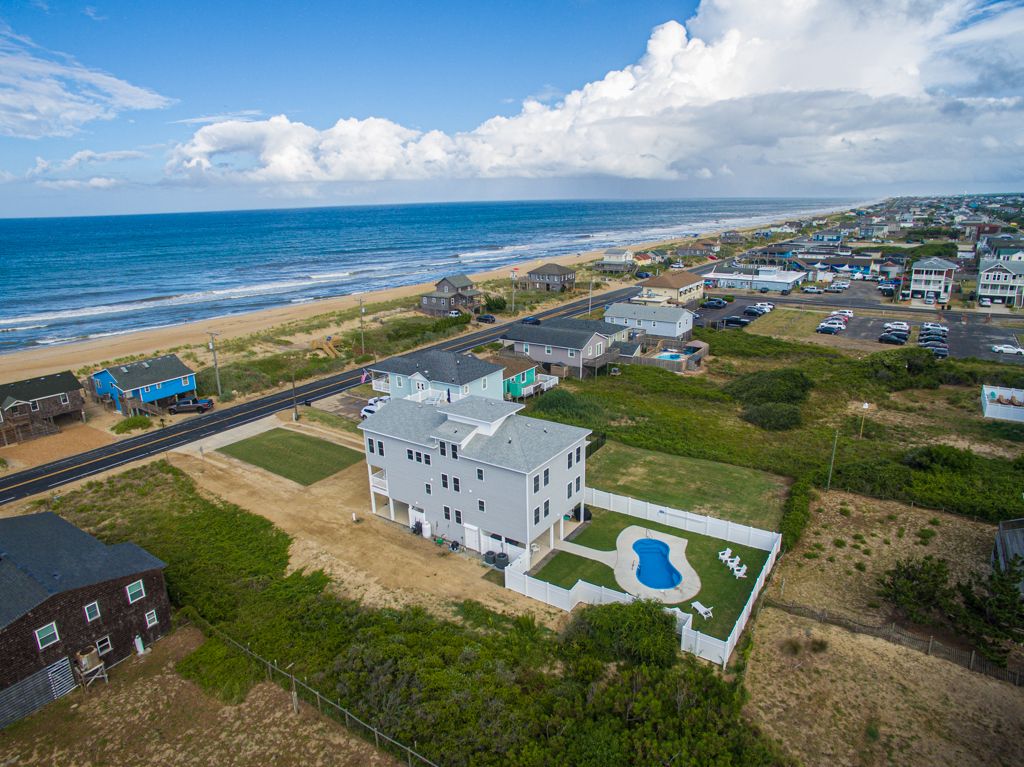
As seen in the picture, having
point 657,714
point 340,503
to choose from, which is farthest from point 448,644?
point 340,503

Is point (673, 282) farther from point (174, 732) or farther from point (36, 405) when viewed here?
point (174, 732)

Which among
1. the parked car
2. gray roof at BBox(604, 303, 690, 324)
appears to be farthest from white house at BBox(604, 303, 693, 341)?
the parked car

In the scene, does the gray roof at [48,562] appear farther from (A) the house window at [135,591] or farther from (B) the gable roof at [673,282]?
(B) the gable roof at [673,282]

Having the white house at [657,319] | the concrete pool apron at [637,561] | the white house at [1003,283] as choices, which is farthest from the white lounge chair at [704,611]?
the white house at [1003,283]

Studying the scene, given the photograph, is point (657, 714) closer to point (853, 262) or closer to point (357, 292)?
point (357, 292)

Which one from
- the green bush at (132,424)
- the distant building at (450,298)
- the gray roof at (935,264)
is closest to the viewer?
the green bush at (132,424)
